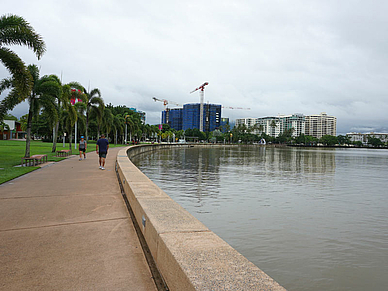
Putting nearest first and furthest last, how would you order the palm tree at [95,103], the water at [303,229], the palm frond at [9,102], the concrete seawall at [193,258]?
the concrete seawall at [193,258], the water at [303,229], the palm frond at [9,102], the palm tree at [95,103]

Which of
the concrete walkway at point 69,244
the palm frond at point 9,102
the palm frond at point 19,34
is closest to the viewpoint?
the concrete walkway at point 69,244

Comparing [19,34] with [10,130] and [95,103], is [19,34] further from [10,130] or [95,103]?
[10,130]

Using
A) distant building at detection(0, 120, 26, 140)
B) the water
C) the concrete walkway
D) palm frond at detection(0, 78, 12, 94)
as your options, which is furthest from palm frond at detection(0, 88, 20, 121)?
distant building at detection(0, 120, 26, 140)

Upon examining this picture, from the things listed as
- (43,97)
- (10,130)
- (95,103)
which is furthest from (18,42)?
(10,130)

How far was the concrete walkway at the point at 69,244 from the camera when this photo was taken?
3.60 meters

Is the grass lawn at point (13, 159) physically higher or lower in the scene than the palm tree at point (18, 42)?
lower

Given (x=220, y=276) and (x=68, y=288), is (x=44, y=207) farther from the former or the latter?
(x=220, y=276)

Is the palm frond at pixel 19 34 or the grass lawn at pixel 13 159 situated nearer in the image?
the grass lawn at pixel 13 159

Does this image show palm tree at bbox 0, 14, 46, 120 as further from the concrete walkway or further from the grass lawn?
the concrete walkway

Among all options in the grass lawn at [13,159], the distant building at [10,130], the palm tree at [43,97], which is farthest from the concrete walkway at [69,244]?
the distant building at [10,130]

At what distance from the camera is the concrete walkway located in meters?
3.60

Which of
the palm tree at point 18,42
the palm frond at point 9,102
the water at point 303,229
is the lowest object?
the water at point 303,229

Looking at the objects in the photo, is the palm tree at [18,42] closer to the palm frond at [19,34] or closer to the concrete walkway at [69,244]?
the palm frond at [19,34]

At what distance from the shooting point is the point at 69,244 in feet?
15.5
